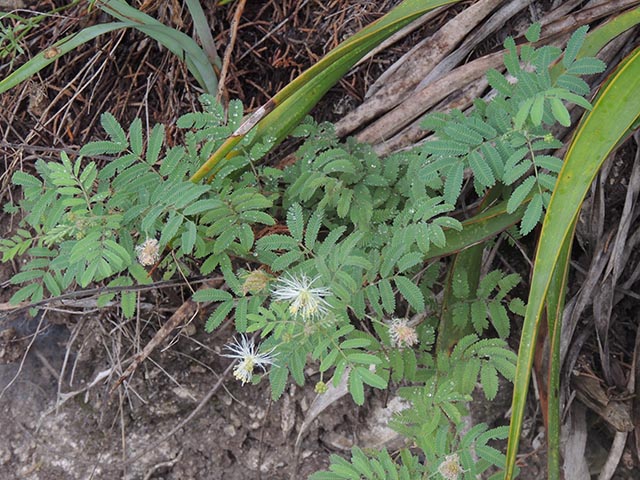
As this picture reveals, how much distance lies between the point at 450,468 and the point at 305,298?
1.36 feet

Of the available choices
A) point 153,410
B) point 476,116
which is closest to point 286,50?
point 476,116

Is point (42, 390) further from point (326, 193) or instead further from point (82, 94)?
point (326, 193)

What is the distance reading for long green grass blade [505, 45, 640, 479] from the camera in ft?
3.91

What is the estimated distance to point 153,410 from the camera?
188 cm

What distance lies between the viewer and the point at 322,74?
153 cm

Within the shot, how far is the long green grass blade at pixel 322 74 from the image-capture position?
1.49m

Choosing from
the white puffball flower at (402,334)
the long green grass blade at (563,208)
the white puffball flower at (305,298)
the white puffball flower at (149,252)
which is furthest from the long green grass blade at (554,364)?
the white puffball flower at (149,252)

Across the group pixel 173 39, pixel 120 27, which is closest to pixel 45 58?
pixel 120 27

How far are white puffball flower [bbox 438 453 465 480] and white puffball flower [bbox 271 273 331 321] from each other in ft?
1.17

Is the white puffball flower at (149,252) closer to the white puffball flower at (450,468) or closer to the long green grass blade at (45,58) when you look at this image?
the long green grass blade at (45,58)

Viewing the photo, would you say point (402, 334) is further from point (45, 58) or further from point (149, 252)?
point (45, 58)

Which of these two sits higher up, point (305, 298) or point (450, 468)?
point (305, 298)

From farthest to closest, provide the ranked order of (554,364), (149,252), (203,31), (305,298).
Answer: (203,31) → (554,364) → (149,252) → (305,298)

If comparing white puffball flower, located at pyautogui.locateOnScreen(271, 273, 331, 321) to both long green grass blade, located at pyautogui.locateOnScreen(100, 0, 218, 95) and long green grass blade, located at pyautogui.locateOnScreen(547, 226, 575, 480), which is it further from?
long green grass blade, located at pyautogui.locateOnScreen(100, 0, 218, 95)
